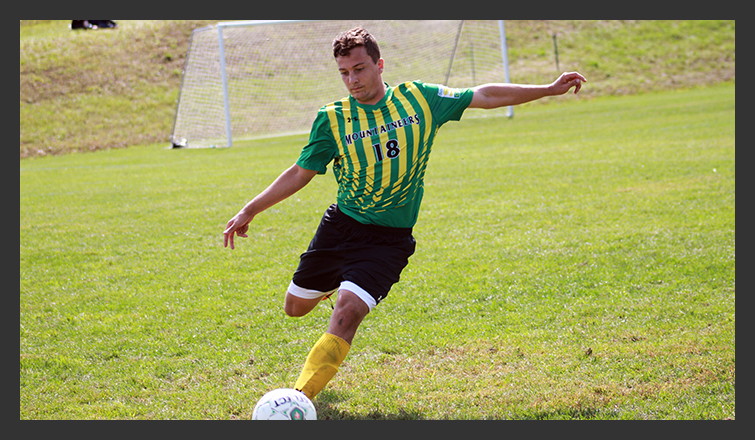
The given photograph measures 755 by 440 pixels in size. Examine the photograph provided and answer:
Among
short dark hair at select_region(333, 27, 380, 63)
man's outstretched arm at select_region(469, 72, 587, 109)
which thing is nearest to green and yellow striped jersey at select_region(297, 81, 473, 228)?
man's outstretched arm at select_region(469, 72, 587, 109)

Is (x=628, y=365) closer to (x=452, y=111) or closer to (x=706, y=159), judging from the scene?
(x=452, y=111)

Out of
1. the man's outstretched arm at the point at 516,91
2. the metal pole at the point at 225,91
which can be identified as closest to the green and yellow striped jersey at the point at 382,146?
the man's outstretched arm at the point at 516,91

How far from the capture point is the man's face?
12.0 feet

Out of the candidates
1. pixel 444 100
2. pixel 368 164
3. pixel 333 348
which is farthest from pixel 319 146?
pixel 333 348

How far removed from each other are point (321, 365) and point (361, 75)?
165 centimetres

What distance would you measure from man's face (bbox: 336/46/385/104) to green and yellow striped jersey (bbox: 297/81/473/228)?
2.6 inches

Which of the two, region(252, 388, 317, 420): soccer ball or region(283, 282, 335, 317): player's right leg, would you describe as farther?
region(283, 282, 335, 317): player's right leg

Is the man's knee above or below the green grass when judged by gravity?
above

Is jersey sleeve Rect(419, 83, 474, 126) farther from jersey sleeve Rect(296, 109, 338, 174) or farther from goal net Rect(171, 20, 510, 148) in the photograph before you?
goal net Rect(171, 20, 510, 148)

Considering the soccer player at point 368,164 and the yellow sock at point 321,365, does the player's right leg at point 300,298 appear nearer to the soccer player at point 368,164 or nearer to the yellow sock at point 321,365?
the soccer player at point 368,164

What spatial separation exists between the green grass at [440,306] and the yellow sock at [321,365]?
520 millimetres

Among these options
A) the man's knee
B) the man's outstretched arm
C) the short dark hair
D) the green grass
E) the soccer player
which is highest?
the short dark hair

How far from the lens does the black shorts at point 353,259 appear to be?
3723 mm

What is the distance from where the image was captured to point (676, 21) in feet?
119
